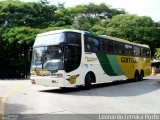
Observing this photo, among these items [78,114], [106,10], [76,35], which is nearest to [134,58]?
[76,35]

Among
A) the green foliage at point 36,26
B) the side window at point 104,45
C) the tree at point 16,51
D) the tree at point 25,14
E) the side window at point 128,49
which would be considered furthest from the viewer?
the tree at point 25,14

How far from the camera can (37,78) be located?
17141 mm

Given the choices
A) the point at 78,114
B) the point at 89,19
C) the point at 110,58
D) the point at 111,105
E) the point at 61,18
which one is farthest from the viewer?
the point at 89,19

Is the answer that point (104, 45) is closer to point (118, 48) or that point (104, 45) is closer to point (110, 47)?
point (110, 47)

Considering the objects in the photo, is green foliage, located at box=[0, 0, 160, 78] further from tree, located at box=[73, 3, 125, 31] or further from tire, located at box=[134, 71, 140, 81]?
tire, located at box=[134, 71, 140, 81]

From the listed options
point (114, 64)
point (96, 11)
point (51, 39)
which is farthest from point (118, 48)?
point (96, 11)

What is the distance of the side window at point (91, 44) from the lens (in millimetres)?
18453

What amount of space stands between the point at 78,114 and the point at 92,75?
29.9ft

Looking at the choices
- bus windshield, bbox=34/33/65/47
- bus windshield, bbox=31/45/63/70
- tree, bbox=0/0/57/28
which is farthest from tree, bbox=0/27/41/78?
bus windshield, bbox=31/45/63/70

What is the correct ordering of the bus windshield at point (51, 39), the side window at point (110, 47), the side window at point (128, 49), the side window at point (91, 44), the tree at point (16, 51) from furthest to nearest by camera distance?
the tree at point (16, 51) → the side window at point (128, 49) → the side window at point (110, 47) → the side window at point (91, 44) → the bus windshield at point (51, 39)

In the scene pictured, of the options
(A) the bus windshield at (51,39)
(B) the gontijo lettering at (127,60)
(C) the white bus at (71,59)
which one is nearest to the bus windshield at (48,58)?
(C) the white bus at (71,59)

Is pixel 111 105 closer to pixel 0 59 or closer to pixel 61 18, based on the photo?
pixel 0 59

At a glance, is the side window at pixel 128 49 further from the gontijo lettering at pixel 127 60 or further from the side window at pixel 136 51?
the side window at pixel 136 51

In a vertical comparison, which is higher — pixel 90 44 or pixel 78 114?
pixel 90 44
